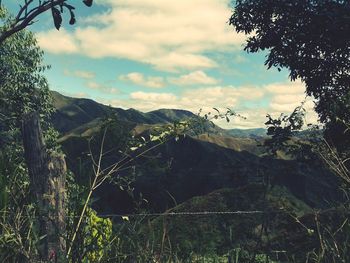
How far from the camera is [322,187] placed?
37406 millimetres

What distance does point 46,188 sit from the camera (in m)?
3.74

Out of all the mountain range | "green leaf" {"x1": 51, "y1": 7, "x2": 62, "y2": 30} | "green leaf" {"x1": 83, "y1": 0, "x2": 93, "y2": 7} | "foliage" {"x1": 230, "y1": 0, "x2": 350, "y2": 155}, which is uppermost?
"foliage" {"x1": 230, "y1": 0, "x2": 350, "y2": 155}

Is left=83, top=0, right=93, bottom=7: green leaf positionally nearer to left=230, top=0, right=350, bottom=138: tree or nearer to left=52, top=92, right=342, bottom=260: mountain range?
left=52, top=92, right=342, bottom=260: mountain range

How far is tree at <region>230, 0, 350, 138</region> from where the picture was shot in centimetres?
1402

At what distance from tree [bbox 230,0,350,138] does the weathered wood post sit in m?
11.1

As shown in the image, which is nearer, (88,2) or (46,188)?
(88,2)

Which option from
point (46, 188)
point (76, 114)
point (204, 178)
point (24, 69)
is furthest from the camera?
point (76, 114)

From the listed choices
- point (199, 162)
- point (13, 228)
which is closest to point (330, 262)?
point (13, 228)

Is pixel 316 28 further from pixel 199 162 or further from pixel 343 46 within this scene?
pixel 199 162

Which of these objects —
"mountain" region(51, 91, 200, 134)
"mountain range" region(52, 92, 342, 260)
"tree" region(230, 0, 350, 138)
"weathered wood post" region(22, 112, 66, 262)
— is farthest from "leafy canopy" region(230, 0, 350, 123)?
"mountain" region(51, 91, 200, 134)

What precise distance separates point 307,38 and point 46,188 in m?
12.2

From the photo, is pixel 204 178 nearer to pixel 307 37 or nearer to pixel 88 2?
pixel 307 37

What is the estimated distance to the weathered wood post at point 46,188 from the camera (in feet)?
11.3

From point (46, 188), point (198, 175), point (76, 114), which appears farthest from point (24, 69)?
point (76, 114)
